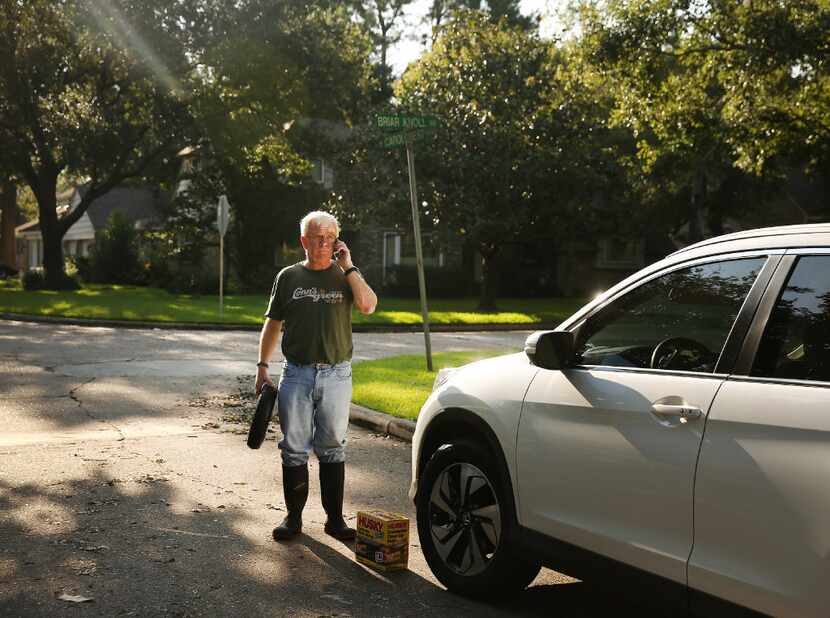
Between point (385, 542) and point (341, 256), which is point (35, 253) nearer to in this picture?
point (341, 256)

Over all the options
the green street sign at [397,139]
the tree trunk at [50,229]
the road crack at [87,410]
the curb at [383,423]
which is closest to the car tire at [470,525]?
the curb at [383,423]

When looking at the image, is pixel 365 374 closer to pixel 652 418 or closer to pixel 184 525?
pixel 184 525

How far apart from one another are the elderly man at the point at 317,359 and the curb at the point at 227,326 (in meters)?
17.4

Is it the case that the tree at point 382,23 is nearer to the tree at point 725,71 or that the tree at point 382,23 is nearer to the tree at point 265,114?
the tree at point 265,114

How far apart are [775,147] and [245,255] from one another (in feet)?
85.5

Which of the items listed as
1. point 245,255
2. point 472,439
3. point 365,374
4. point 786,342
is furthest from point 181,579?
point 245,255

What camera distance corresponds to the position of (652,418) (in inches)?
156

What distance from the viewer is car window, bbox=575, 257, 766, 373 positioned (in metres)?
3.94

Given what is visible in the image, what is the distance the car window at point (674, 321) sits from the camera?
12.9 ft

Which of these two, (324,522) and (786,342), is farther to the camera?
(324,522)

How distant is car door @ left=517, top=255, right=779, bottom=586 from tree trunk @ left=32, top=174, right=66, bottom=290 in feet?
135

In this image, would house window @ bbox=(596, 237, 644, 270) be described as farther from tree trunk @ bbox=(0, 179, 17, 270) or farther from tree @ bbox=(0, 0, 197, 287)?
tree trunk @ bbox=(0, 179, 17, 270)

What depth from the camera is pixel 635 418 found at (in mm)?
4035

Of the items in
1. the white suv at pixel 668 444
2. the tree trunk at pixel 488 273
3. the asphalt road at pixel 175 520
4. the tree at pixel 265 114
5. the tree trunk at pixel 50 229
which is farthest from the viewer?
the tree trunk at pixel 50 229
